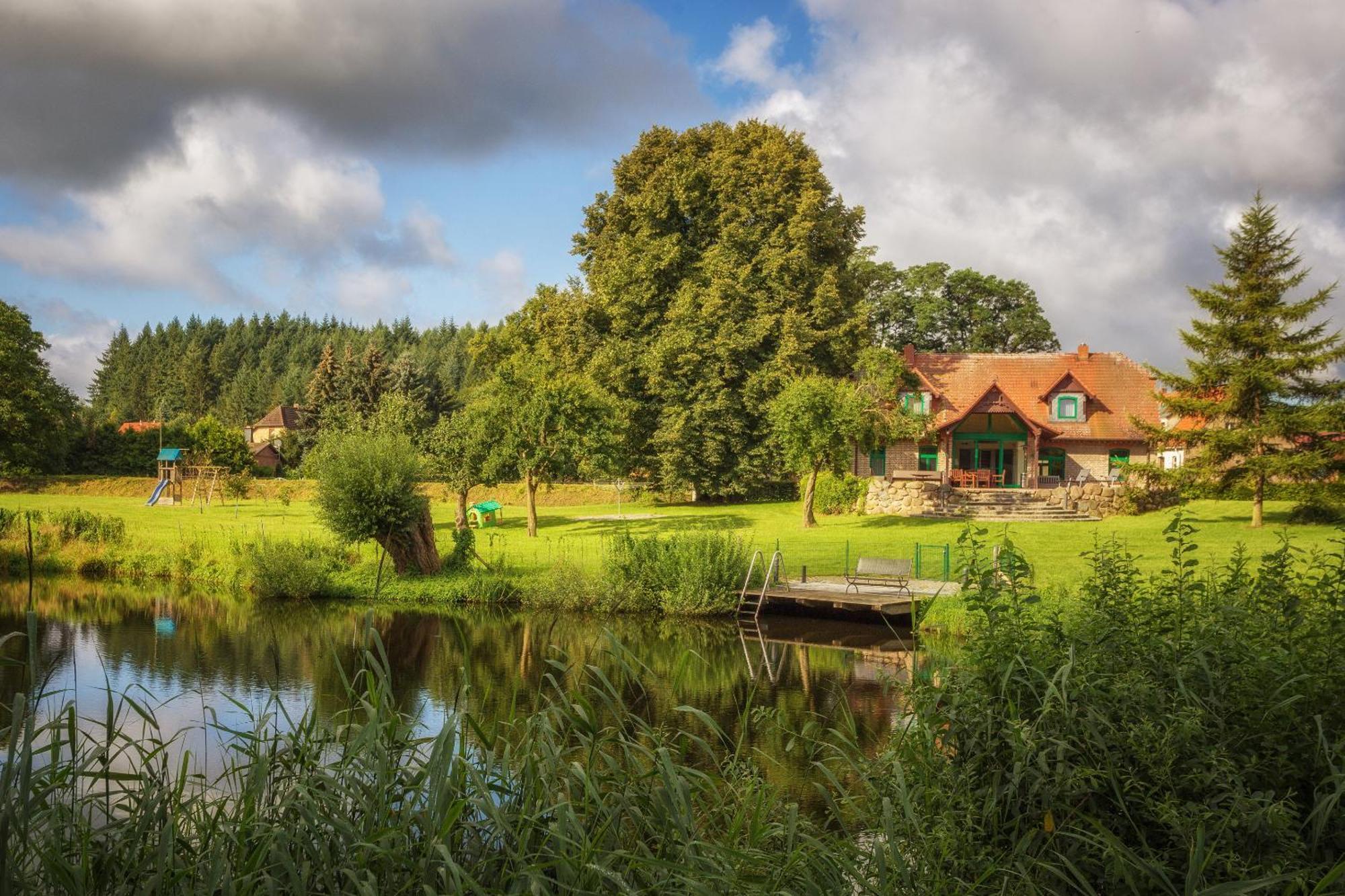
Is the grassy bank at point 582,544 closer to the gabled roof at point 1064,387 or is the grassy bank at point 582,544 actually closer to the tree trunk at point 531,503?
the tree trunk at point 531,503

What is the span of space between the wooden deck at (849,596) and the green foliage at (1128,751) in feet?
41.7

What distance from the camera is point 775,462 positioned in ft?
126

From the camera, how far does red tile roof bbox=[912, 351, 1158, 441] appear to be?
3869 centimetres

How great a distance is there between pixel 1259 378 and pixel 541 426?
20.4 meters

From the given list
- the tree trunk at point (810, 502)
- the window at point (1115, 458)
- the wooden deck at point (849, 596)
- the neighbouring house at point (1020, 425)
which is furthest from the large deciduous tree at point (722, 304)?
the wooden deck at point (849, 596)

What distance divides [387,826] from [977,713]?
110 inches

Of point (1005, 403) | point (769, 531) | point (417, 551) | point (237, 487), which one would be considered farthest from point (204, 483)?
point (1005, 403)

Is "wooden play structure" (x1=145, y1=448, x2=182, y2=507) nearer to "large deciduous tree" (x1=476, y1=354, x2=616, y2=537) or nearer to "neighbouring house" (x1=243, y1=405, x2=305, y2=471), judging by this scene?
"large deciduous tree" (x1=476, y1=354, x2=616, y2=537)

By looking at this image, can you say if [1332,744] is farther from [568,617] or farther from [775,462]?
[775,462]

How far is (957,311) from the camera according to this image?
5197cm

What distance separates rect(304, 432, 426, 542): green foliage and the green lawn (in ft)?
9.65

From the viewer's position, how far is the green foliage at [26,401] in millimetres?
39375

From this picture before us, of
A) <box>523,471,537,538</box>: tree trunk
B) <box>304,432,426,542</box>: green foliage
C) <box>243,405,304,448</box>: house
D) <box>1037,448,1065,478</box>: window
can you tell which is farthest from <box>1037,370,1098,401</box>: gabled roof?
<box>243,405,304,448</box>: house

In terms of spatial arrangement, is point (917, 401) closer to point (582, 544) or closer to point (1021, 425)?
point (1021, 425)
